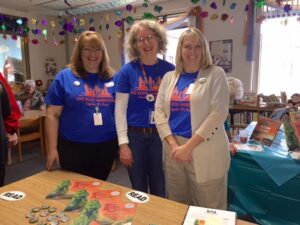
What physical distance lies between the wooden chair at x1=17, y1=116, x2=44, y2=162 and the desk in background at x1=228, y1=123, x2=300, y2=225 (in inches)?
117

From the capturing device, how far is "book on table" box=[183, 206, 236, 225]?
107cm

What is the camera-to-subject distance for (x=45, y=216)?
1.12 m

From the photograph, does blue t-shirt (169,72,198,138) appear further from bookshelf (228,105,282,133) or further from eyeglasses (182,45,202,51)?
bookshelf (228,105,282,133)

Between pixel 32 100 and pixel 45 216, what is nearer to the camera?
pixel 45 216

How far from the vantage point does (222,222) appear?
42.1 inches

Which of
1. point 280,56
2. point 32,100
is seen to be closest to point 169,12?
point 280,56

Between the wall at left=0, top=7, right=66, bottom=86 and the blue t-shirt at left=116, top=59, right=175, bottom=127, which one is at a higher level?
the wall at left=0, top=7, right=66, bottom=86

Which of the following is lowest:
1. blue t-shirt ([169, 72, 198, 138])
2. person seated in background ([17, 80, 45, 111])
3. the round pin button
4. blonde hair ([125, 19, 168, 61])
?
person seated in background ([17, 80, 45, 111])

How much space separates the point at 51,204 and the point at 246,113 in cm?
350

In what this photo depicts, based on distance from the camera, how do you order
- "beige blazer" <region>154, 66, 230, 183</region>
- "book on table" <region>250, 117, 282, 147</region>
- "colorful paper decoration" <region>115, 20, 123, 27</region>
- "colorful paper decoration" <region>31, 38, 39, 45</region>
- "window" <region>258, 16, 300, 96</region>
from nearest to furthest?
"beige blazer" <region>154, 66, 230, 183</region>
"book on table" <region>250, 117, 282, 147</region>
"window" <region>258, 16, 300, 96</region>
"colorful paper decoration" <region>115, 20, 123, 27</region>
"colorful paper decoration" <region>31, 38, 39, 45</region>

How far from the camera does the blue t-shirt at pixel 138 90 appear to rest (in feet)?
5.49

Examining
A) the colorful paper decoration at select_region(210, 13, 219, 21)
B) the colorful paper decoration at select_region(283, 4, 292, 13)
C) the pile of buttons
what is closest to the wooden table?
the pile of buttons

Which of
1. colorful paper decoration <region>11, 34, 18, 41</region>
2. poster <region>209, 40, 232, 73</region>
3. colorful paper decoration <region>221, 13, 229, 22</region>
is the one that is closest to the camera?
colorful paper decoration <region>221, 13, 229, 22</region>

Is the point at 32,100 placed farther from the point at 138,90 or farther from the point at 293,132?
the point at 293,132
